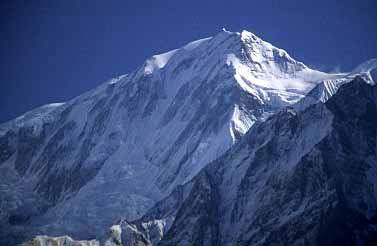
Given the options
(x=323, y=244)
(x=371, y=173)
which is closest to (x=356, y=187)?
(x=371, y=173)

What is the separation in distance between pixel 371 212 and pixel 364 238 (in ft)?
27.2

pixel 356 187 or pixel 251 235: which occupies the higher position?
pixel 356 187

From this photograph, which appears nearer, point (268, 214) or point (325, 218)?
point (325, 218)

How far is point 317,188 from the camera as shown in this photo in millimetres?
195000

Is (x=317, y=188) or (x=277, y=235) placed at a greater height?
(x=317, y=188)

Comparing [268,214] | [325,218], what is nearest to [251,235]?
[268,214]

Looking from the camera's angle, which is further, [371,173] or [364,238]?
[371,173]

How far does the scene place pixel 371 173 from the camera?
651ft

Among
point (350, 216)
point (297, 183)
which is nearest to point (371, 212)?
point (350, 216)

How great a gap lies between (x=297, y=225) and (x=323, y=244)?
9054mm

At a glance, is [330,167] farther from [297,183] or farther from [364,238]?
[364,238]

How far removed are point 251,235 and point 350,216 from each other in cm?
2389

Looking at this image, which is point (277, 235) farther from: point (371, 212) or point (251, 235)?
point (371, 212)

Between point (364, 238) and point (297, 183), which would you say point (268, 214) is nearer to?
point (297, 183)
